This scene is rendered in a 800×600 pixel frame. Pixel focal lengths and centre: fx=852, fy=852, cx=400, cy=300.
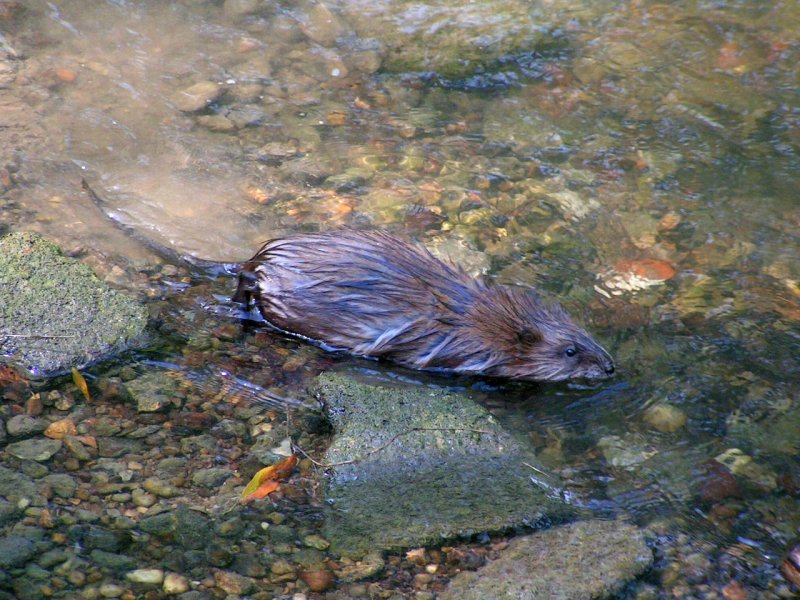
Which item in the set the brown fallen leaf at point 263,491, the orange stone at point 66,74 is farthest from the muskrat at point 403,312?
the orange stone at point 66,74

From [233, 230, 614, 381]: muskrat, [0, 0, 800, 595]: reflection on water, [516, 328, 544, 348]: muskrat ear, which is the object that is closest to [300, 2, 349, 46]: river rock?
[0, 0, 800, 595]: reflection on water

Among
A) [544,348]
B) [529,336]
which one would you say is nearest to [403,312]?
[529,336]

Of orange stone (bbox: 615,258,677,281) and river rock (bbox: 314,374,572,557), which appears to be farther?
orange stone (bbox: 615,258,677,281)

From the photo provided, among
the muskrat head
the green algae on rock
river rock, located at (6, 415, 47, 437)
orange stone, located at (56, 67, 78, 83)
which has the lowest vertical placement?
the muskrat head

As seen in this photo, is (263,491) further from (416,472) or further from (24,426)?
(24,426)

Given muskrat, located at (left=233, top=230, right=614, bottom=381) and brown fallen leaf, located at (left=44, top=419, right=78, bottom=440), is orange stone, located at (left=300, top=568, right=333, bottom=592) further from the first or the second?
muskrat, located at (left=233, top=230, right=614, bottom=381)

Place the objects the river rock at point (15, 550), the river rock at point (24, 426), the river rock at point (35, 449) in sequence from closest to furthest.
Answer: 1. the river rock at point (15, 550)
2. the river rock at point (35, 449)
3. the river rock at point (24, 426)

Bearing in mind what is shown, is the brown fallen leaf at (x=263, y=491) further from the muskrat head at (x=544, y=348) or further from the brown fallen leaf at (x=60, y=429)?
the muskrat head at (x=544, y=348)
